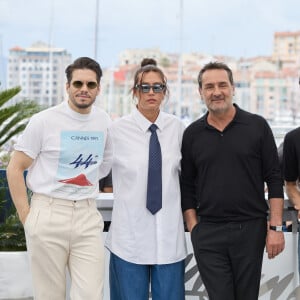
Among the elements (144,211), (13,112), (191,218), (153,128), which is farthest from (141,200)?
(13,112)

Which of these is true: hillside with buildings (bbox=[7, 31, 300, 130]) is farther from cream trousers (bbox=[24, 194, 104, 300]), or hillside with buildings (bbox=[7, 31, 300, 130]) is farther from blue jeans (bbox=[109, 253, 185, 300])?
cream trousers (bbox=[24, 194, 104, 300])

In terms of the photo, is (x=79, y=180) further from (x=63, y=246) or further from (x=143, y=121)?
(x=143, y=121)

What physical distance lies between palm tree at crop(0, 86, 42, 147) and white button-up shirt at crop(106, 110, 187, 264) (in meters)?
2.13

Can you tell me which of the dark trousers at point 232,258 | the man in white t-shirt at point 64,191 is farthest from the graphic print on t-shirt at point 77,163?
the dark trousers at point 232,258

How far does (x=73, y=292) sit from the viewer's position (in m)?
4.10

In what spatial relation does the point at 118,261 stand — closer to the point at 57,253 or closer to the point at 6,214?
the point at 57,253

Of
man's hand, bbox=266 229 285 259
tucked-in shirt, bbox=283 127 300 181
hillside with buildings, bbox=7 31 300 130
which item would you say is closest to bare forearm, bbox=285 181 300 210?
tucked-in shirt, bbox=283 127 300 181

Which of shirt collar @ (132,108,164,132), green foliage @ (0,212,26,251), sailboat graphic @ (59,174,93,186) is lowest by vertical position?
green foliage @ (0,212,26,251)

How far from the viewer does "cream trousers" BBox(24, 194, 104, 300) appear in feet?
13.3

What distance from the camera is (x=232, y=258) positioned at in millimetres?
4121

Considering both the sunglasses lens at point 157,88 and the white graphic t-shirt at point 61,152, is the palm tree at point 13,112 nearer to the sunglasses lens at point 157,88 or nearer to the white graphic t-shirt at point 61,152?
the white graphic t-shirt at point 61,152

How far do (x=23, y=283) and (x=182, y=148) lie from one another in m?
1.41

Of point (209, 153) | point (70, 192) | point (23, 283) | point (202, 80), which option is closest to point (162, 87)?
point (202, 80)

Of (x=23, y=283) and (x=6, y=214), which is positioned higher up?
(x=6, y=214)
